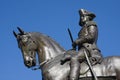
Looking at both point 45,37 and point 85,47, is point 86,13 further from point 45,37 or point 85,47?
point 45,37

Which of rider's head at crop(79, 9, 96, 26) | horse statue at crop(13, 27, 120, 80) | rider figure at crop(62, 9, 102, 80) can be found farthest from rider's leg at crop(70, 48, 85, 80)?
rider's head at crop(79, 9, 96, 26)

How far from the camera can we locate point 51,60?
47.7 ft

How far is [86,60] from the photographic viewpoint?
14.2m

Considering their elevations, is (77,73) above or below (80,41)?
below

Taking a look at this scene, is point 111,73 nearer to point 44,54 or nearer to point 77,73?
point 77,73

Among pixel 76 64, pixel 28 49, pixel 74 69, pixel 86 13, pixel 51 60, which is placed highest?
pixel 86 13

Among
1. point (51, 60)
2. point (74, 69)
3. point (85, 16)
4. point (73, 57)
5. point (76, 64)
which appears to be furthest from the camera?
point (85, 16)

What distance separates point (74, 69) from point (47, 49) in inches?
57.3

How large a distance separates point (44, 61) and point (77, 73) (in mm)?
1448

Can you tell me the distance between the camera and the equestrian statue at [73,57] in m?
13.9

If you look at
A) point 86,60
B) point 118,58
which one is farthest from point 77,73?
point 118,58

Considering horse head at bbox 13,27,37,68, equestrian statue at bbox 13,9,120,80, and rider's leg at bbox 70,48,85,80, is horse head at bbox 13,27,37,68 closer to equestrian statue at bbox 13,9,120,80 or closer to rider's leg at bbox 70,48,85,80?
equestrian statue at bbox 13,9,120,80

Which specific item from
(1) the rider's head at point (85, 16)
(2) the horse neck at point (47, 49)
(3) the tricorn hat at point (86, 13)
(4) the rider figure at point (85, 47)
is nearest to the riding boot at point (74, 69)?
(4) the rider figure at point (85, 47)

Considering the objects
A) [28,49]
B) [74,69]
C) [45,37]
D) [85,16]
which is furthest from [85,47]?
[28,49]
